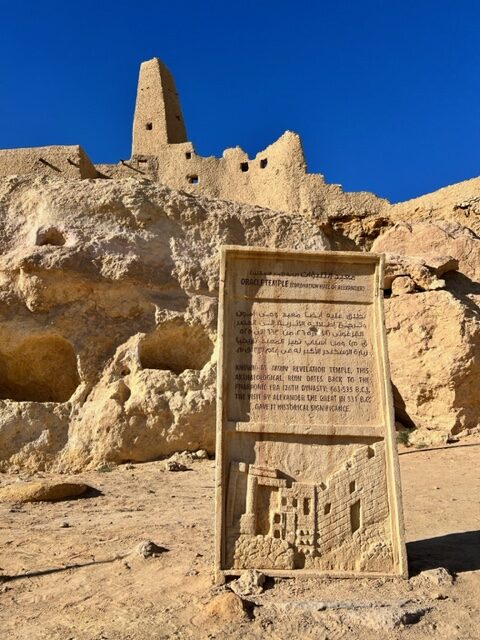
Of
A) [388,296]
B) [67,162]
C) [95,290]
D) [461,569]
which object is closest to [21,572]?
[461,569]

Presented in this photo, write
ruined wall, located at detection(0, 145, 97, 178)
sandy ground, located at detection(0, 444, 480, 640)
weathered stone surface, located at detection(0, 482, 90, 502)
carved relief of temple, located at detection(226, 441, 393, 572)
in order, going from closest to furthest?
sandy ground, located at detection(0, 444, 480, 640), carved relief of temple, located at detection(226, 441, 393, 572), weathered stone surface, located at detection(0, 482, 90, 502), ruined wall, located at detection(0, 145, 97, 178)

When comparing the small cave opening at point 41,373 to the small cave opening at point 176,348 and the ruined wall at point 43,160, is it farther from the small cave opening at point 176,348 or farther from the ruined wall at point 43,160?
the ruined wall at point 43,160

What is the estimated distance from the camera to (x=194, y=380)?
761 cm

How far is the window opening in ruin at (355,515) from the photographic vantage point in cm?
372

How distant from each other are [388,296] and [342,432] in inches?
255

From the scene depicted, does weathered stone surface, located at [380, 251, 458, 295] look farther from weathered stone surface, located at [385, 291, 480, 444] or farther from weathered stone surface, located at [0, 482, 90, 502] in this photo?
weathered stone surface, located at [0, 482, 90, 502]

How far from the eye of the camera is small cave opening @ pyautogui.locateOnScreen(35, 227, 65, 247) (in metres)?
8.07

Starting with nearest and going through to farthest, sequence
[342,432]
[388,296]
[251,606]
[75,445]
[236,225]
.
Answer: [251,606]
[342,432]
[75,445]
[236,225]
[388,296]

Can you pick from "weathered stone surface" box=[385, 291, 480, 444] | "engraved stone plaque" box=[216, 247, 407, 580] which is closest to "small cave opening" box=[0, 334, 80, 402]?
"engraved stone plaque" box=[216, 247, 407, 580]

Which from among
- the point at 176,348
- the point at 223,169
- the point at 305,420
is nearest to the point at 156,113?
the point at 223,169

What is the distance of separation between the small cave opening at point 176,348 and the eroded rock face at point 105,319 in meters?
0.02

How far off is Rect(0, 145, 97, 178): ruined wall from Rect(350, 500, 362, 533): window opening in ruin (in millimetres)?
15038

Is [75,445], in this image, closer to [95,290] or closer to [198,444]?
[198,444]

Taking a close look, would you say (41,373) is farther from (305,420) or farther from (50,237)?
(305,420)
